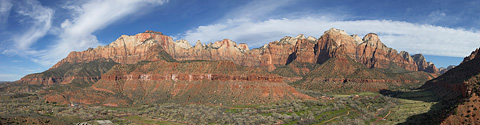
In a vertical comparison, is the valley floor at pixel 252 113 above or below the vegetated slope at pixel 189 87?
below

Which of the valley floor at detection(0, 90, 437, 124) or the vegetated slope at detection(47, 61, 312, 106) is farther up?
the vegetated slope at detection(47, 61, 312, 106)

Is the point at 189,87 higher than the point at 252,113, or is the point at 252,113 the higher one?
the point at 189,87

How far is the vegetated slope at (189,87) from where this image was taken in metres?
162

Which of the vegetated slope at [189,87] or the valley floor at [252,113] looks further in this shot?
the vegetated slope at [189,87]

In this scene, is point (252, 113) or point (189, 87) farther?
point (189, 87)

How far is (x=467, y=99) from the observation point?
220 ft

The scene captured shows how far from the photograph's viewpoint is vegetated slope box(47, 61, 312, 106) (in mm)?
161500

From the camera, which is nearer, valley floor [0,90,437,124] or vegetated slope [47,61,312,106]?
valley floor [0,90,437,124]

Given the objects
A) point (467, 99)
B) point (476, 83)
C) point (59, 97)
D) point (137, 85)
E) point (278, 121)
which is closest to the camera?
point (467, 99)

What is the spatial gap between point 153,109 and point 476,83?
129 meters

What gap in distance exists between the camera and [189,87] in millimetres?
176500

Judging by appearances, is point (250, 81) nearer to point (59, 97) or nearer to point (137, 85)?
point (137, 85)

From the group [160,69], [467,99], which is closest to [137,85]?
[160,69]

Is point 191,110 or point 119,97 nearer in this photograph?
point 191,110
